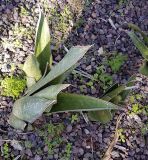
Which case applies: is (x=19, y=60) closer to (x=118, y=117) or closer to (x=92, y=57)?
(x=92, y=57)

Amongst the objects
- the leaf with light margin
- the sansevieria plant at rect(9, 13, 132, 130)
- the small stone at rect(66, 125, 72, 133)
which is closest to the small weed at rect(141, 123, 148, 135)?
the sansevieria plant at rect(9, 13, 132, 130)

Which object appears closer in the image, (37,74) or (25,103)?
(25,103)

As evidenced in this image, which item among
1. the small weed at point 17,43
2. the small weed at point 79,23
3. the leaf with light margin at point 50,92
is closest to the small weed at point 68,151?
the leaf with light margin at point 50,92

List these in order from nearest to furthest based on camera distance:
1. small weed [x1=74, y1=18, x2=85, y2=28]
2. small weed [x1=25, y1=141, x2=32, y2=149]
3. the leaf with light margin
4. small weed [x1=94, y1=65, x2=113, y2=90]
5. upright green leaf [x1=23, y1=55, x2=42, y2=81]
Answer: the leaf with light margin < upright green leaf [x1=23, y1=55, x2=42, y2=81] < small weed [x1=25, y1=141, x2=32, y2=149] < small weed [x1=94, y1=65, x2=113, y2=90] < small weed [x1=74, y1=18, x2=85, y2=28]

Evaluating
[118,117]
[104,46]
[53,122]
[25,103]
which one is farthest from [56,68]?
[104,46]

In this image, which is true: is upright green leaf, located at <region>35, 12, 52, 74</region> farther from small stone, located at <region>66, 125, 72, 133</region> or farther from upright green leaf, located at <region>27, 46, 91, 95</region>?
small stone, located at <region>66, 125, 72, 133</region>

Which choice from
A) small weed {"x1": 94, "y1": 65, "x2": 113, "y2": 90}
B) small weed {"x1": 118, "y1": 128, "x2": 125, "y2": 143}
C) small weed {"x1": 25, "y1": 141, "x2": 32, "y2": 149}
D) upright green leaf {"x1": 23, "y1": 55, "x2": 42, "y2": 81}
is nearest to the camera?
upright green leaf {"x1": 23, "y1": 55, "x2": 42, "y2": 81}

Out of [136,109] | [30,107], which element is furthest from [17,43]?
[136,109]

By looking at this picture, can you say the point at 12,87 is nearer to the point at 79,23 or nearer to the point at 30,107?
the point at 30,107
